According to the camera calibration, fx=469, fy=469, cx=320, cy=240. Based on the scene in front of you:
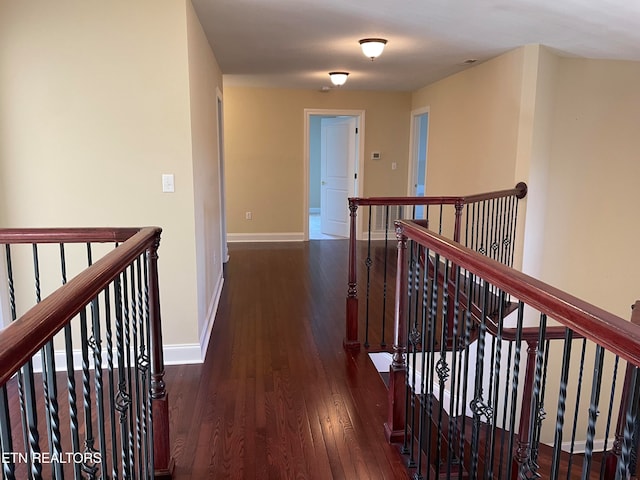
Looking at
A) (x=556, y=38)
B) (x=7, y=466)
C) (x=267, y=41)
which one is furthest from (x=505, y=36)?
(x=7, y=466)

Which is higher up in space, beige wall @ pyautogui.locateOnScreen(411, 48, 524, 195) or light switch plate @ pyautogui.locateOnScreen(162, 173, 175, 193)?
beige wall @ pyautogui.locateOnScreen(411, 48, 524, 195)

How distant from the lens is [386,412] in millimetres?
2520

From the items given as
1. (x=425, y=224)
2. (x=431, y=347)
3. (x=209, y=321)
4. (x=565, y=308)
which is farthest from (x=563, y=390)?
(x=209, y=321)

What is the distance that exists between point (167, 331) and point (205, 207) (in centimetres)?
106

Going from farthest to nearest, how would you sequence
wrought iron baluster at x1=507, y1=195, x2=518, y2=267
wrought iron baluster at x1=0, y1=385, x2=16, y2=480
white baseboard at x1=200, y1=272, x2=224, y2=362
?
1. wrought iron baluster at x1=507, y1=195, x2=518, y2=267
2. white baseboard at x1=200, y1=272, x2=224, y2=362
3. wrought iron baluster at x1=0, y1=385, x2=16, y2=480

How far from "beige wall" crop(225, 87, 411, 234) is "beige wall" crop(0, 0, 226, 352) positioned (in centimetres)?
404

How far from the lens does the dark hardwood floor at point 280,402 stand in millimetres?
2105

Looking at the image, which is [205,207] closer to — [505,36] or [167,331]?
[167,331]

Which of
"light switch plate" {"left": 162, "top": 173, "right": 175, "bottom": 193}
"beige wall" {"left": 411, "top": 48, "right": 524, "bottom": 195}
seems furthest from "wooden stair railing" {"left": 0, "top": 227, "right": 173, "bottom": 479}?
"beige wall" {"left": 411, "top": 48, "right": 524, "bottom": 195}

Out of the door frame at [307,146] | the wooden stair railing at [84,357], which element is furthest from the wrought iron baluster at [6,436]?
the door frame at [307,146]

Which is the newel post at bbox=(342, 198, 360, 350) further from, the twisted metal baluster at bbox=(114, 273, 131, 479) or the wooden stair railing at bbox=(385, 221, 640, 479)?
the twisted metal baluster at bbox=(114, 273, 131, 479)

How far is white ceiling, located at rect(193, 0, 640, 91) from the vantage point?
3.13 metres

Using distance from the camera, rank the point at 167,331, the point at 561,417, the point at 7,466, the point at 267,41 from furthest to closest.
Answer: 1. the point at 267,41
2. the point at 167,331
3. the point at 561,417
4. the point at 7,466

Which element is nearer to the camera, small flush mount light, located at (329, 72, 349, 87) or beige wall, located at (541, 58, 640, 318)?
beige wall, located at (541, 58, 640, 318)
